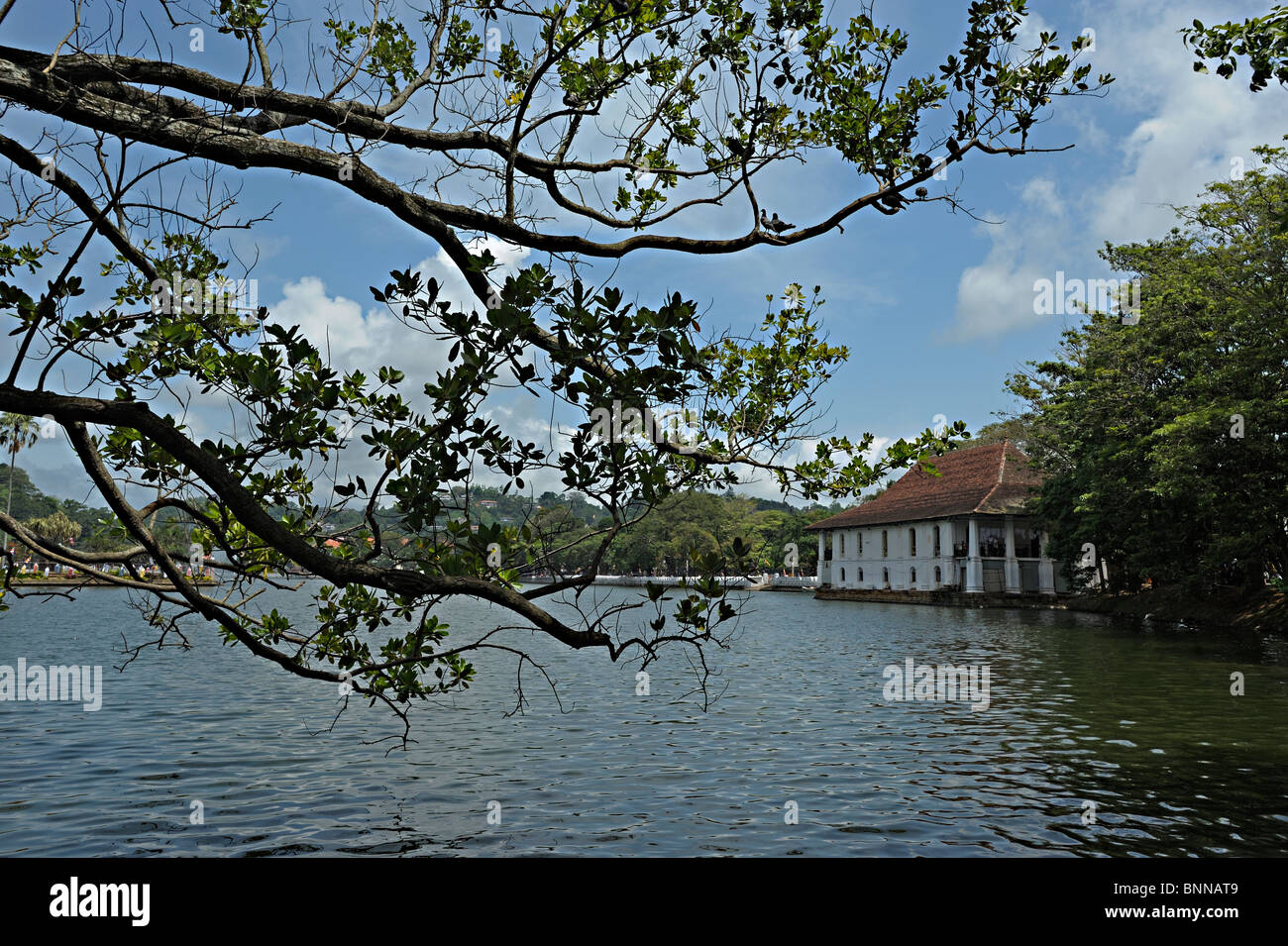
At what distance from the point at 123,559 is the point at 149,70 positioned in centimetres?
312

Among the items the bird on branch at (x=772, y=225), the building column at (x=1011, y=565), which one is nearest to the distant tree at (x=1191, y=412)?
the building column at (x=1011, y=565)

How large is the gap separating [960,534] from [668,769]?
53372 millimetres

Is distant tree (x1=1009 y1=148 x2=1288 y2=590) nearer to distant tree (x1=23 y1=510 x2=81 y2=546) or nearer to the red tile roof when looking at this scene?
the red tile roof

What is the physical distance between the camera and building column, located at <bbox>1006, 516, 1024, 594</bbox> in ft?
190

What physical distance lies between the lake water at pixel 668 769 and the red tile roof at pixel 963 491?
3815 cm

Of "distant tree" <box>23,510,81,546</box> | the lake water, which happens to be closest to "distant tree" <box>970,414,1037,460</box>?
the lake water

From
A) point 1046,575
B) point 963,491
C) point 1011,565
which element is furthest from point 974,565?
point 963,491

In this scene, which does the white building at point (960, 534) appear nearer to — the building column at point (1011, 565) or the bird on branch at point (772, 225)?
the building column at point (1011, 565)

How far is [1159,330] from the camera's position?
3338 centimetres

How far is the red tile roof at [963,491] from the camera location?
2313 inches

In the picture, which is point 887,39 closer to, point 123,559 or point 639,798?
point 123,559

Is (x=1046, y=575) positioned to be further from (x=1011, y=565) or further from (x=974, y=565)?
(x=974, y=565)
